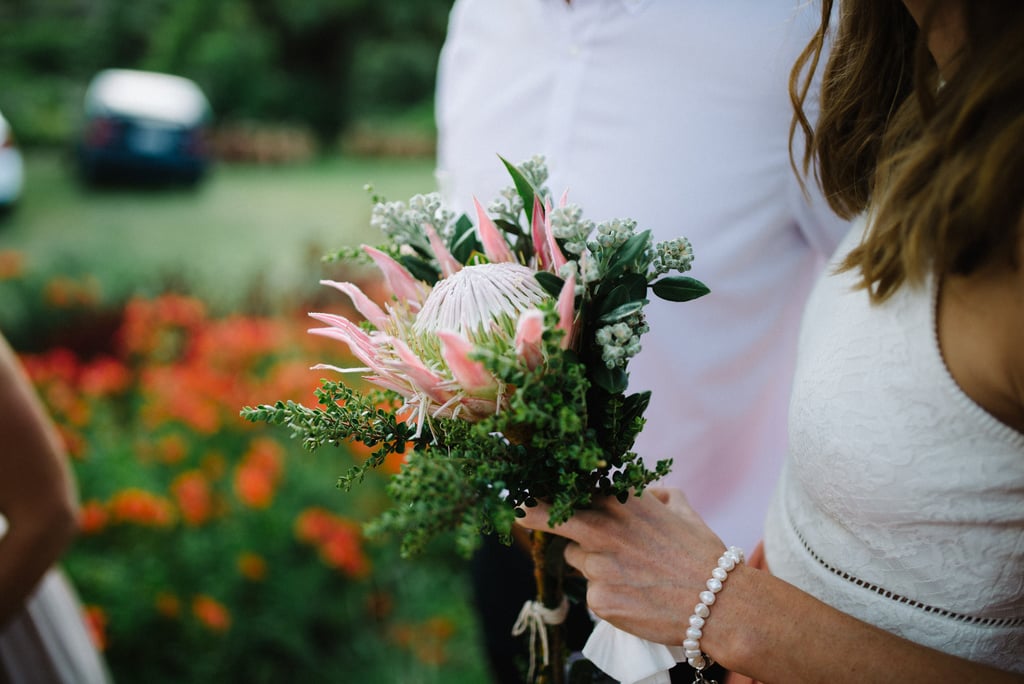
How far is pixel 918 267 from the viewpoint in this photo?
0.92 metres

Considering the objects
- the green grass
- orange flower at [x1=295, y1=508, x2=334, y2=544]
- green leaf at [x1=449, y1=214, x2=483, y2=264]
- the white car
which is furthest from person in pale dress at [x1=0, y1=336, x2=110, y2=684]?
the white car

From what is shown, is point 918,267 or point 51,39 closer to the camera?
point 918,267

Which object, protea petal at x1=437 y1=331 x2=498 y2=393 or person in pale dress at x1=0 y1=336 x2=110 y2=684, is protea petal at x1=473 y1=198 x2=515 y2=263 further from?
person in pale dress at x1=0 y1=336 x2=110 y2=684

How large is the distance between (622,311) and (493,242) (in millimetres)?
214

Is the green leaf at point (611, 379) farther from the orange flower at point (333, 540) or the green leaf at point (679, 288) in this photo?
the orange flower at point (333, 540)

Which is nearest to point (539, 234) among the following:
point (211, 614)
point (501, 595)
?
point (501, 595)

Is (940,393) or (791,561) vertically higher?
(940,393)

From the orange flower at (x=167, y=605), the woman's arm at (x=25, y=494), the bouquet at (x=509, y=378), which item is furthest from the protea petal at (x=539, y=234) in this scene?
the orange flower at (x=167, y=605)

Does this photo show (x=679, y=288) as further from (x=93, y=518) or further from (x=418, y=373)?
(x=93, y=518)

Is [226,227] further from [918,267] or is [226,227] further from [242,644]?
[918,267]

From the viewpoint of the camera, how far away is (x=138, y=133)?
7148mm

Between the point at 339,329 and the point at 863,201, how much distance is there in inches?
33.3

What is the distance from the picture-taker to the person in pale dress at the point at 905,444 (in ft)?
2.82

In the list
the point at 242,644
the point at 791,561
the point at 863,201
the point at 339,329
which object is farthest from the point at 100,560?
the point at 863,201
